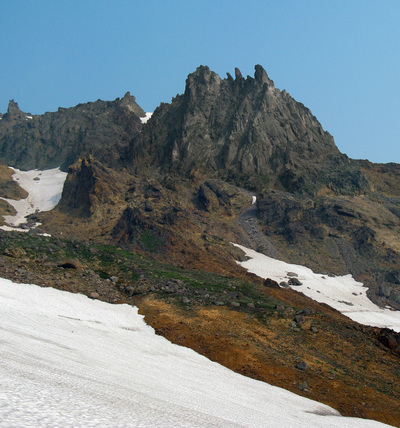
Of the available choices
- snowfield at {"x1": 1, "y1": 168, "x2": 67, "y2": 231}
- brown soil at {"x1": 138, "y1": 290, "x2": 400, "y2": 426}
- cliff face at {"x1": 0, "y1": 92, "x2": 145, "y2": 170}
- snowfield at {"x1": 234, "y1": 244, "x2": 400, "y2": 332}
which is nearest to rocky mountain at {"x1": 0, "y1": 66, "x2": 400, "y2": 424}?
brown soil at {"x1": 138, "y1": 290, "x2": 400, "y2": 426}

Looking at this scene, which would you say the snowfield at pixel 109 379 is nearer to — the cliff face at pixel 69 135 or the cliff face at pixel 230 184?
the cliff face at pixel 230 184

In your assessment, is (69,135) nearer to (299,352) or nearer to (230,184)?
(230,184)

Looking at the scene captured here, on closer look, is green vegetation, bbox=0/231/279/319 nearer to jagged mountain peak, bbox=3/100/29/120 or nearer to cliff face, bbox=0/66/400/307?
cliff face, bbox=0/66/400/307

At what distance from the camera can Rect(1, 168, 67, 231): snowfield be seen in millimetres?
98781

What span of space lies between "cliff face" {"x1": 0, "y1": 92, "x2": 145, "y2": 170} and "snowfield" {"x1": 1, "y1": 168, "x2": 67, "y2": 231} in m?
7.12

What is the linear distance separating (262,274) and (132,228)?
24.7 m

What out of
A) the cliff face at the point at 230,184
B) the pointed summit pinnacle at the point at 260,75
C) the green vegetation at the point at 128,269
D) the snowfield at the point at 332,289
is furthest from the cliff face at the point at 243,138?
the green vegetation at the point at 128,269

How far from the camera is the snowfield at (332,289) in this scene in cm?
5672

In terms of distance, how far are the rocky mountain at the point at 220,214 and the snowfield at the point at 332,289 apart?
282cm

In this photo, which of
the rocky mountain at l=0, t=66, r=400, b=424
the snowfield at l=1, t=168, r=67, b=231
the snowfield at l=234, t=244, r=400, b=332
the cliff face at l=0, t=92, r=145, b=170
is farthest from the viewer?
the cliff face at l=0, t=92, r=145, b=170

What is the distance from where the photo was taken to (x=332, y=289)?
6656 centimetres

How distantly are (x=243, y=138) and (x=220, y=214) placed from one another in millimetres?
31927

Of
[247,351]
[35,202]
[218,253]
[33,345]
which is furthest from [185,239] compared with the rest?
[35,202]

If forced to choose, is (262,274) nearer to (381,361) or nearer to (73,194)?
(381,361)
